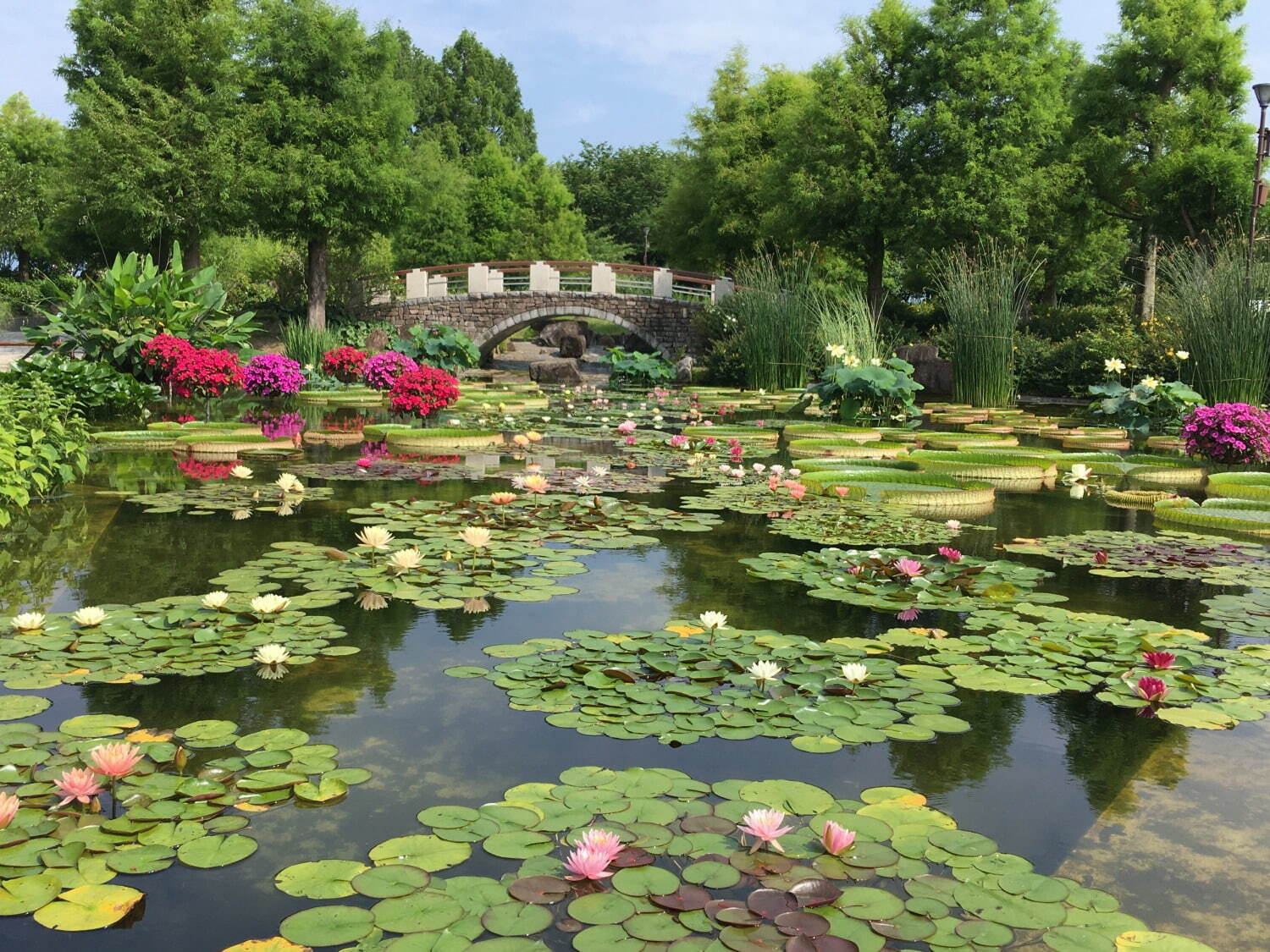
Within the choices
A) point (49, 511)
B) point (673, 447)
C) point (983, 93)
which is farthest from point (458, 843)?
point (983, 93)

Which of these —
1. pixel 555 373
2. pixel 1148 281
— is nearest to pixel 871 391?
pixel 555 373

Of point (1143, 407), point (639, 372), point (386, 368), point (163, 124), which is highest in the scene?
point (163, 124)

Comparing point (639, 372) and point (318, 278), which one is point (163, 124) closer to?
point (318, 278)

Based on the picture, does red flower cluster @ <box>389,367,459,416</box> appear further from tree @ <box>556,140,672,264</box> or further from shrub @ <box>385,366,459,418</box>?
tree @ <box>556,140,672,264</box>

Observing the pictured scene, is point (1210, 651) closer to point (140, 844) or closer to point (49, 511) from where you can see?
point (140, 844)

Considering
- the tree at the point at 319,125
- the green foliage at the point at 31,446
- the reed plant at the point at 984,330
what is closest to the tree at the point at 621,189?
the tree at the point at 319,125

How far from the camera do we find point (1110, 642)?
296cm

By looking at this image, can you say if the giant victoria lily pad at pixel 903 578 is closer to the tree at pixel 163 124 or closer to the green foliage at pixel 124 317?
the green foliage at pixel 124 317

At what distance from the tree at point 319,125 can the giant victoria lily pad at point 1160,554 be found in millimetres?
17722

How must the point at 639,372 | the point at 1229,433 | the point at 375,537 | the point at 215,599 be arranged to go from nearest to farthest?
the point at 215,599 → the point at 375,537 → the point at 1229,433 → the point at 639,372

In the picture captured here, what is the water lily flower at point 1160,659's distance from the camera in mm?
2658

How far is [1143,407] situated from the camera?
9836 millimetres

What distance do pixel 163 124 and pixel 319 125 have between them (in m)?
2.89

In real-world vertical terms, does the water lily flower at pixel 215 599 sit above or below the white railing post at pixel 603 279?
below
